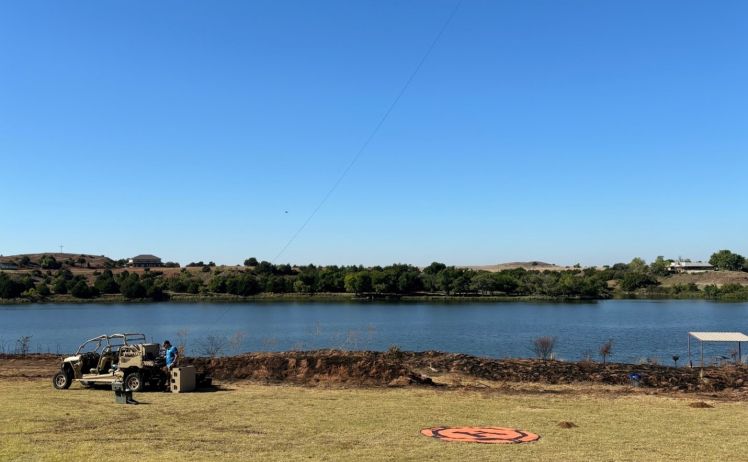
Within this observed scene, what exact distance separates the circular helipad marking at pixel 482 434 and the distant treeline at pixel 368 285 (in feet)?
439

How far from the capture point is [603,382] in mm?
26078

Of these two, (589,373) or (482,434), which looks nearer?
(482,434)

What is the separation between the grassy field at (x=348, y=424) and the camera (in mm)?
12648

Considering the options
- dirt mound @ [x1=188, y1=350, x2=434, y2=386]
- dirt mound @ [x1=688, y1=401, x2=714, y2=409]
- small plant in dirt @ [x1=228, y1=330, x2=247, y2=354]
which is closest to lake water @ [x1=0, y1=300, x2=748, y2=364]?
small plant in dirt @ [x1=228, y1=330, x2=247, y2=354]

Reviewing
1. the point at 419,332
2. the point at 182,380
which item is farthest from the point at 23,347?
the point at 419,332

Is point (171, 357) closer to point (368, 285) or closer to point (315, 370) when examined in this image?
point (315, 370)

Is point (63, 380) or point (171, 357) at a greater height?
point (171, 357)

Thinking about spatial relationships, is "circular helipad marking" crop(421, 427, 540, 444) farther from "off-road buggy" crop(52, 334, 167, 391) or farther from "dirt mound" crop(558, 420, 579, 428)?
"off-road buggy" crop(52, 334, 167, 391)

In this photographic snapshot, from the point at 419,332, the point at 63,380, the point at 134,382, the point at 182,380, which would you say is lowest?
the point at 419,332

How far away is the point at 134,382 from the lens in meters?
22.8

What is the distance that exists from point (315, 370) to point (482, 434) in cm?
1304

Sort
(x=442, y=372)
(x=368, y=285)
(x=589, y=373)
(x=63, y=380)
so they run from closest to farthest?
(x=63, y=380) → (x=589, y=373) → (x=442, y=372) → (x=368, y=285)

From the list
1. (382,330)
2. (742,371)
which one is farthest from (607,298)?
(742,371)

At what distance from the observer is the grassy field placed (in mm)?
12648
